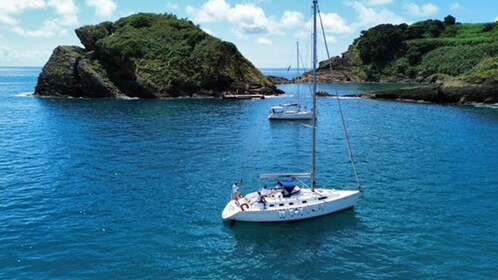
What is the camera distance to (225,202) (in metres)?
40.3

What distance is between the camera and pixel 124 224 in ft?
116

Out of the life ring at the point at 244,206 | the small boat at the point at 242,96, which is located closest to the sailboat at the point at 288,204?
the life ring at the point at 244,206

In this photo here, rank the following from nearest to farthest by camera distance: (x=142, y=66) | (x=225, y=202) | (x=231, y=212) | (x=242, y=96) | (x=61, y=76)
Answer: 1. (x=231, y=212)
2. (x=225, y=202)
3. (x=61, y=76)
4. (x=142, y=66)
5. (x=242, y=96)

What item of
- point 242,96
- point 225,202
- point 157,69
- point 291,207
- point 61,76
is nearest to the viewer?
point 291,207

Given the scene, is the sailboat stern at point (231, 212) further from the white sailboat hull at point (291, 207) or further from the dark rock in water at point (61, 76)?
the dark rock in water at point (61, 76)

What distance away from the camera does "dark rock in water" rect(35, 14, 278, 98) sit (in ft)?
423

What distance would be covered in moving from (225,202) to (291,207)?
7499mm

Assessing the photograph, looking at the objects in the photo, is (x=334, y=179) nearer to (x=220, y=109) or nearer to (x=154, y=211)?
(x=154, y=211)

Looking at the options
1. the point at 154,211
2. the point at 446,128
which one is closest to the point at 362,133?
the point at 446,128

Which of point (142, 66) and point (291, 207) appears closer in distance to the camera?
point (291, 207)

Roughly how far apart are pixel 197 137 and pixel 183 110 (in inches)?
1330

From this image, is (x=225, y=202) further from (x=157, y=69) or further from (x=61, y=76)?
(x=61, y=76)

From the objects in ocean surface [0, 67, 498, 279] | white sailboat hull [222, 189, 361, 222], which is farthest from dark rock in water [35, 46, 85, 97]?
white sailboat hull [222, 189, 361, 222]

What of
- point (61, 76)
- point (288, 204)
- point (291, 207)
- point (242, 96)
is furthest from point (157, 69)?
point (291, 207)
